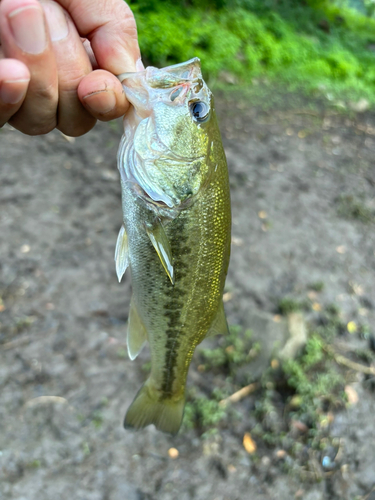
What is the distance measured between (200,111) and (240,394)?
2.52 metres

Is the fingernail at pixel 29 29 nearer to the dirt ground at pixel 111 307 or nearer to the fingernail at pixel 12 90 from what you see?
the fingernail at pixel 12 90

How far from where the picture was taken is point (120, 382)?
3.31 m

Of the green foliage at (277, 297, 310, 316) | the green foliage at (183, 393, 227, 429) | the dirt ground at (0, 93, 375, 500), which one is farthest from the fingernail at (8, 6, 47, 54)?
the green foliage at (277, 297, 310, 316)

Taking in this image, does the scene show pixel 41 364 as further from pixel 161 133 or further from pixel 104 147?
pixel 104 147

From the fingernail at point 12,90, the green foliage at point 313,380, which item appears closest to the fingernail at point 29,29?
the fingernail at point 12,90

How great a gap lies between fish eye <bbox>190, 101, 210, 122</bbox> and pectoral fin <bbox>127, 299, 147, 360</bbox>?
0.94 m

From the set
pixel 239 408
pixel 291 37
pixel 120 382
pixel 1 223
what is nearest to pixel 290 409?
pixel 239 408

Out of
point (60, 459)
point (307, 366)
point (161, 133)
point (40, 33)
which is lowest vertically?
point (60, 459)

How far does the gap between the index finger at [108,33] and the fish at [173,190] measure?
0.11 m

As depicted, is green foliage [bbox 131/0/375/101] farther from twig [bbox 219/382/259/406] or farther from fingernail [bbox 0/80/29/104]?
fingernail [bbox 0/80/29/104]

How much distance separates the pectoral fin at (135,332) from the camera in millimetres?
1969

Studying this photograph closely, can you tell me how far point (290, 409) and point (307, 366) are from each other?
447 mm

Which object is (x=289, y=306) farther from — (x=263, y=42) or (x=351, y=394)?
Result: (x=263, y=42)

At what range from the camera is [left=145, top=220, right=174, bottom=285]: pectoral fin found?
1659mm
